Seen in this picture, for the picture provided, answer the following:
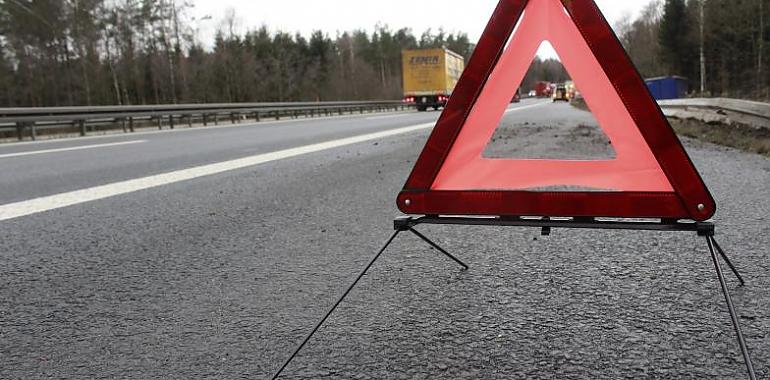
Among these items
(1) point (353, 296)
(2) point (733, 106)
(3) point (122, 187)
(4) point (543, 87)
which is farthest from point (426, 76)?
(1) point (353, 296)

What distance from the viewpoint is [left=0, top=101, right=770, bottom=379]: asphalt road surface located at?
1.60 metres

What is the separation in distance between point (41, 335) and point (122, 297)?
0.38m

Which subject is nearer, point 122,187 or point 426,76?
point 122,187

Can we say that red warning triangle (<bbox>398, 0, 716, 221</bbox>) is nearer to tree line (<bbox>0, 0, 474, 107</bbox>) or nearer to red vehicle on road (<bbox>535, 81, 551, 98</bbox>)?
red vehicle on road (<bbox>535, 81, 551, 98</bbox>)

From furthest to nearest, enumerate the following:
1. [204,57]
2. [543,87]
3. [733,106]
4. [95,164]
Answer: [204,57] → [733,106] → [95,164] → [543,87]

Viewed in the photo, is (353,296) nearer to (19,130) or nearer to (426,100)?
(19,130)

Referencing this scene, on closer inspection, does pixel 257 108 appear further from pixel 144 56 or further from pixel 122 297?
pixel 144 56

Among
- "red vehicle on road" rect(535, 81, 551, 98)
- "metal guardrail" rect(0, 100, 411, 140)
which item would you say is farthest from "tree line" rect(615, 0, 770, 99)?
"red vehicle on road" rect(535, 81, 551, 98)

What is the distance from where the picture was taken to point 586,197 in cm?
160

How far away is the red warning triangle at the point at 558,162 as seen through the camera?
5.12ft

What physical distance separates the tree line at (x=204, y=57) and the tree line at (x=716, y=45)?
127 millimetres

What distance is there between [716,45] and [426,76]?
136 feet

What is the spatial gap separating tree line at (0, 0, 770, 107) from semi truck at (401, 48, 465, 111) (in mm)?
19784

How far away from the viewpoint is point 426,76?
3800 cm
